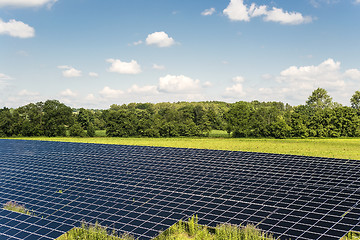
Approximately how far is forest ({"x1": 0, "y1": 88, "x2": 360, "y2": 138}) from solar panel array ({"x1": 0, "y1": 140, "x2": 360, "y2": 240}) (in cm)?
3912

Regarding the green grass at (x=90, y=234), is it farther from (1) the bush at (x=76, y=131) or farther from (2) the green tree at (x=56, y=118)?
(2) the green tree at (x=56, y=118)

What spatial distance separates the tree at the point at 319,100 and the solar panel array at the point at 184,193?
48.4m

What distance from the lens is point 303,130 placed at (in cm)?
5625

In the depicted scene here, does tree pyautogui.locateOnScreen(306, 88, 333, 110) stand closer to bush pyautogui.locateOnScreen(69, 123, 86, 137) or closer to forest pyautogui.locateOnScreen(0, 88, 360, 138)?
forest pyautogui.locateOnScreen(0, 88, 360, 138)

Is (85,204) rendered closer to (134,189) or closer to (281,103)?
(134,189)

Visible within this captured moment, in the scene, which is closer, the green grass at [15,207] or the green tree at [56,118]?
the green grass at [15,207]

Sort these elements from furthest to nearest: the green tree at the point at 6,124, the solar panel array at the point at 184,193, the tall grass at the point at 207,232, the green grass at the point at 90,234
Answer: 1. the green tree at the point at 6,124
2. the solar panel array at the point at 184,193
3. the green grass at the point at 90,234
4. the tall grass at the point at 207,232

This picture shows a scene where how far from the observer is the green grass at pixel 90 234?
10.8 metres

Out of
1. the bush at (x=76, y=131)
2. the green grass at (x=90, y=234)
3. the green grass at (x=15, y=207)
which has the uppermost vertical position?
the bush at (x=76, y=131)

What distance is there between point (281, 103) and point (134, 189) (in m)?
70.2

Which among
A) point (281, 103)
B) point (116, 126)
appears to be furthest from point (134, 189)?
point (281, 103)

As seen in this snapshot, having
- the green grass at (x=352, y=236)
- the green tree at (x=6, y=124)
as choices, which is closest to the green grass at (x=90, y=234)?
the green grass at (x=352, y=236)

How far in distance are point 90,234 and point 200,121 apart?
5562cm

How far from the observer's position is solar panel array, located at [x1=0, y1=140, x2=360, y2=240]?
37.2ft
